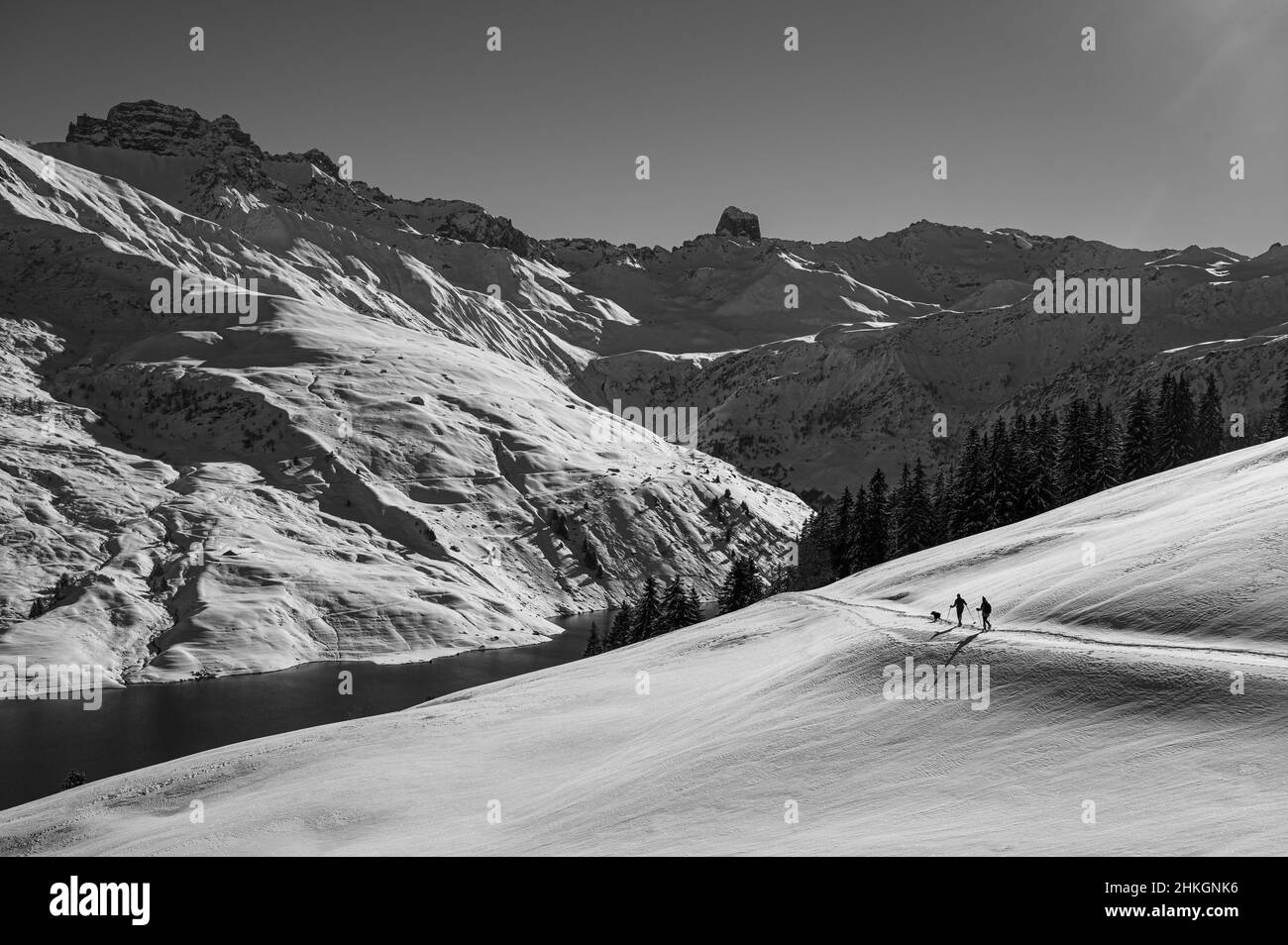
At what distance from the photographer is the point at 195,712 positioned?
88438mm

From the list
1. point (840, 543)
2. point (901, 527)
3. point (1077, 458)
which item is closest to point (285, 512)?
point (840, 543)

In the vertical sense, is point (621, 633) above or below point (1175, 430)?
below

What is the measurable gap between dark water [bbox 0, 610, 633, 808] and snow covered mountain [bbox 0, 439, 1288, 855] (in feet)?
124

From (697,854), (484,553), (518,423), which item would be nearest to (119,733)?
(484,553)

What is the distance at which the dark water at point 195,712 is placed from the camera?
7338 cm

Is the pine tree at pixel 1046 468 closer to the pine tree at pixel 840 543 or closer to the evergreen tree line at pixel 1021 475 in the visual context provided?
the evergreen tree line at pixel 1021 475

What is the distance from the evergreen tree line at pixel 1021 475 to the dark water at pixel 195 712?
144 feet

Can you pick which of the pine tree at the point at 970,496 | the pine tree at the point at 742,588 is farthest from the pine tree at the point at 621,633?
the pine tree at the point at 970,496

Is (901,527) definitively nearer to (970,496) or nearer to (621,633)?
(970,496)

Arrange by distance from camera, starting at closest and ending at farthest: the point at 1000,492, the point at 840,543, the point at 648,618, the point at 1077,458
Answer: the point at 1000,492 → the point at 1077,458 → the point at 648,618 → the point at 840,543

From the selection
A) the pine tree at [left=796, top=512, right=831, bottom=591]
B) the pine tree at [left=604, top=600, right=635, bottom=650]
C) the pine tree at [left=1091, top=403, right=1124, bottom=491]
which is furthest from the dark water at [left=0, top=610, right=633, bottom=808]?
the pine tree at [left=1091, top=403, right=1124, bottom=491]

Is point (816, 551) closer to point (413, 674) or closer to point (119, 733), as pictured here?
point (413, 674)

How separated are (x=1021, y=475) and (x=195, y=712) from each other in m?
85.1
